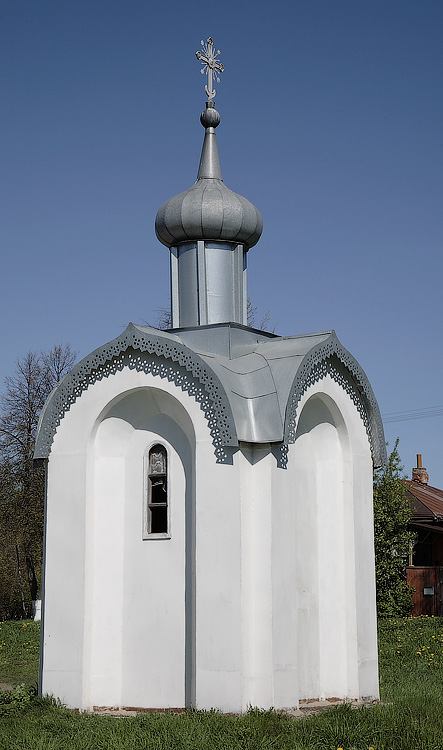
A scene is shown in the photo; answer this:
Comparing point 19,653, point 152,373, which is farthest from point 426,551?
point 152,373

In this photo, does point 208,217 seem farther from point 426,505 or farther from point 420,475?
point 420,475

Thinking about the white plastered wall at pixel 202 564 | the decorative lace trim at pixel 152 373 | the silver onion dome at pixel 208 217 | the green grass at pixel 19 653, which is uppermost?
the silver onion dome at pixel 208 217

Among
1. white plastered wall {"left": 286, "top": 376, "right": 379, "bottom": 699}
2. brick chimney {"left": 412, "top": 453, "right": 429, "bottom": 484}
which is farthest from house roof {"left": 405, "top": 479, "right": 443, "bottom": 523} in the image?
white plastered wall {"left": 286, "top": 376, "right": 379, "bottom": 699}

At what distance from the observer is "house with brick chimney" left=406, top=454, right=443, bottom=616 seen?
22.9 metres

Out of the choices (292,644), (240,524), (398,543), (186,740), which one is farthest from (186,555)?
(398,543)

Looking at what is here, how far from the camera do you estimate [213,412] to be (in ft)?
31.7

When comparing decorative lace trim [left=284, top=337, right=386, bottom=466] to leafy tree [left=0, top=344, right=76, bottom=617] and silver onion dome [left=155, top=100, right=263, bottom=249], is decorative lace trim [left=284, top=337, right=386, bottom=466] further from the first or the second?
leafy tree [left=0, top=344, right=76, bottom=617]

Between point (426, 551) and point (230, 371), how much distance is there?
17.8 m

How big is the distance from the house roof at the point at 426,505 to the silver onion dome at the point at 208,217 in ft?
42.9

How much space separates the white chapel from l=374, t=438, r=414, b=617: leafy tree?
35.6ft

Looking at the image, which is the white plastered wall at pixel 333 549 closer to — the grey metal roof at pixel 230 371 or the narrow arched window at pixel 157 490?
the grey metal roof at pixel 230 371

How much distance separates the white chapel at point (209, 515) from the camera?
950 centimetres

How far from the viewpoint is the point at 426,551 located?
2611 centimetres

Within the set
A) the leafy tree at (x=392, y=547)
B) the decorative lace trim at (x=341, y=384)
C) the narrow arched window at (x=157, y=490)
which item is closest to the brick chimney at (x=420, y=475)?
the leafy tree at (x=392, y=547)
